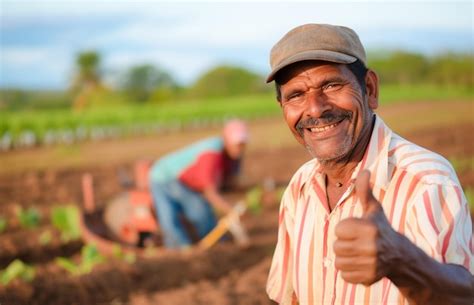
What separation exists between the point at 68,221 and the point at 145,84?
45.7 metres

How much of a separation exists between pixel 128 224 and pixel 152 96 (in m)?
40.6

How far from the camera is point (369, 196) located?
1.25 m

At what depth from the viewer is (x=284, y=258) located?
6.60 feet

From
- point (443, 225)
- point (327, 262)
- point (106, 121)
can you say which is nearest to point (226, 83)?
point (106, 121)

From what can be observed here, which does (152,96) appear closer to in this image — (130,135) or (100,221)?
(130,135)

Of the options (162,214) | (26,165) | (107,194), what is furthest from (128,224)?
(26,165)

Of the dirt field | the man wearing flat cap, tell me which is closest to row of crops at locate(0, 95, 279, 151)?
the dirt field

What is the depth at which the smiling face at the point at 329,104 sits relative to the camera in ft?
5.71

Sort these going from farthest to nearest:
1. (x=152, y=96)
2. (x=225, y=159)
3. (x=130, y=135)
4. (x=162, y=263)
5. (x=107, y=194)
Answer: (x=152, y=96) → (x=130, y=135) → (x=107, y=194) → (x=225, y=159) → (x=162, y=263)

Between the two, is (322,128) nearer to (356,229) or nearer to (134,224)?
(356,229)

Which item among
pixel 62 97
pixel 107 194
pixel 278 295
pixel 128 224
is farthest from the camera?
pixel 62 97

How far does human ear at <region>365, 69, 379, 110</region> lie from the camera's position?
1.84 m

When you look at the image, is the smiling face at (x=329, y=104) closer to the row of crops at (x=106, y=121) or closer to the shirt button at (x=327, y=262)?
the shirt button at (x=327, y=262)

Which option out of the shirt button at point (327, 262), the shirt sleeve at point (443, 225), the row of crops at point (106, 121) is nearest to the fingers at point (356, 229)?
the shirt sleeve at point (443, 225)
